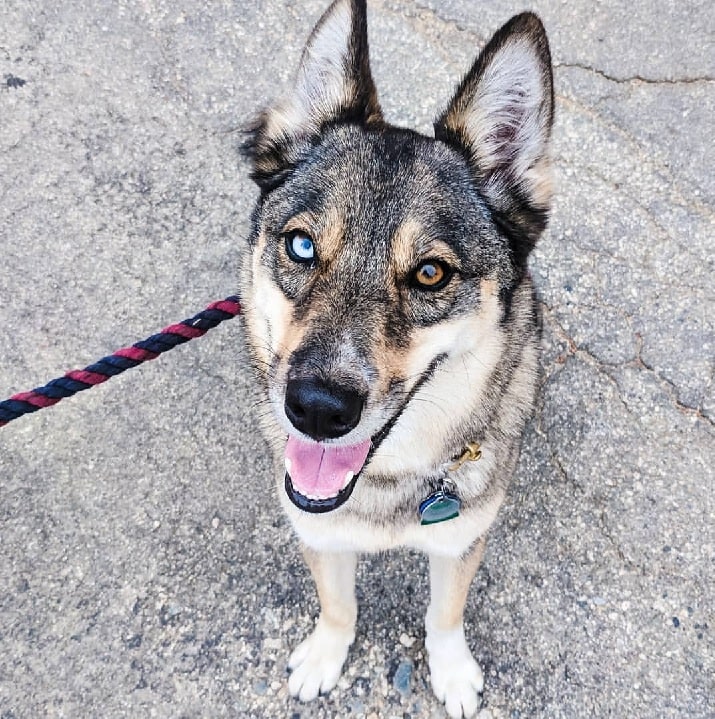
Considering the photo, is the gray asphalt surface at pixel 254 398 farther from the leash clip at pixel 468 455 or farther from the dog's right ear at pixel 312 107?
the dog's right ear at pixel 312 107

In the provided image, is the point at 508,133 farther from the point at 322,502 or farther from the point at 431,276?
the point at 322,502

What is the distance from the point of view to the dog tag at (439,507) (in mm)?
2252

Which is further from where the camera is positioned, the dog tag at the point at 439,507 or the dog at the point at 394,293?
the dog tag at the point at 439,507

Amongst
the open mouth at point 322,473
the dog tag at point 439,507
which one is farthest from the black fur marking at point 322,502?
the dog tag at point 439,507

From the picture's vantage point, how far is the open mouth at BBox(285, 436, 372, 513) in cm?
194

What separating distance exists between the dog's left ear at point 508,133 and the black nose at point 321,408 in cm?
81

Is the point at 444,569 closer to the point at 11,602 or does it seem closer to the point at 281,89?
the point at 11,602

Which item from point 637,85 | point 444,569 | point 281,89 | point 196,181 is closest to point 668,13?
point 637,85

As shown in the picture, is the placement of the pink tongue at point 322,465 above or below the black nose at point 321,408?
below

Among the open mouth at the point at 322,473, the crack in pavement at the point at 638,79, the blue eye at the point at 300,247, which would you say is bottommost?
the open mouth at the point at 322,473

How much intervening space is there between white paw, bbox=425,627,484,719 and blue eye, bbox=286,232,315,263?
5.20ft

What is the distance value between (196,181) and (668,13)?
3.08 meters

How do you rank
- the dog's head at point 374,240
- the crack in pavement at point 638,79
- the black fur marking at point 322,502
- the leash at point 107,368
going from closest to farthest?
1. the dog's head at point 374,240
2. the black fur marking at point 322,502
3. the leash at point 107,368
4. the crack in pavement at point 638,79

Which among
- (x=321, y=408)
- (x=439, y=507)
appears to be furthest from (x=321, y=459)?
(x=439, y=507)
